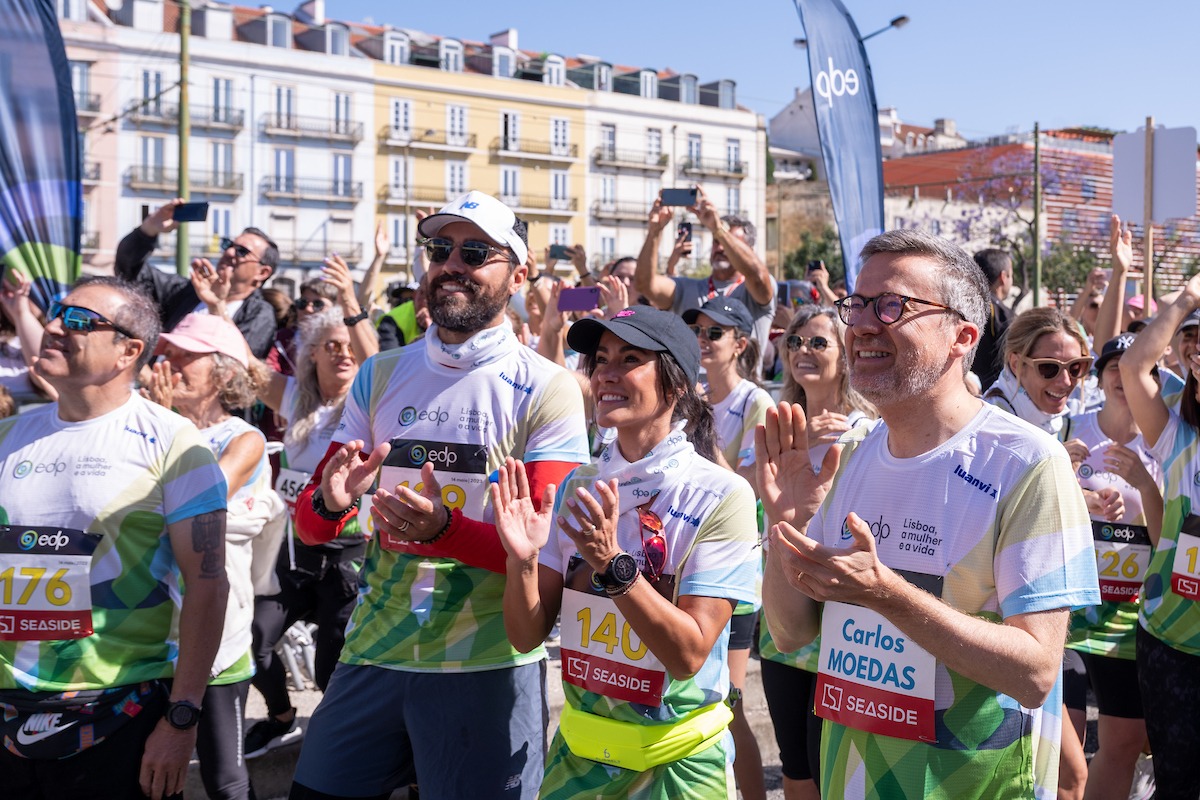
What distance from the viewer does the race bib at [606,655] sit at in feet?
10.0

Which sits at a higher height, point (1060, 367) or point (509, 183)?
point (509, 183)

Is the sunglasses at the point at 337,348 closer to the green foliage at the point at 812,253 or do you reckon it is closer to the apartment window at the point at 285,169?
the green foliage at the point at 812,253

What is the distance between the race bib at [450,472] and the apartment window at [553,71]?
2366 inches

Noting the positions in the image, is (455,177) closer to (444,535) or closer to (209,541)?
(209,541)

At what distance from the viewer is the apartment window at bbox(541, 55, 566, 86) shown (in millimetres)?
61741

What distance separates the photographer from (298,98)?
53.2m

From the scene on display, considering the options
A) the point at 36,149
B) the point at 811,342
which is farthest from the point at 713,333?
the point at 36,149

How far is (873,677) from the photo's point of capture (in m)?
2.57

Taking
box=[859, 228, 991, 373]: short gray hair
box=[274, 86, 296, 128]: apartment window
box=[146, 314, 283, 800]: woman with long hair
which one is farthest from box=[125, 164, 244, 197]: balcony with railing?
box=[859, 228, 991, 373]: short gray hair

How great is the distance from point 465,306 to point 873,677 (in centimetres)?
171

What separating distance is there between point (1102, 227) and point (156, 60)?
37.6 m

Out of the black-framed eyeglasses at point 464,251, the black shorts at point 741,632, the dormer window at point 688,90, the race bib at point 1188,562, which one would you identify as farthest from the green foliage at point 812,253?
the black-framed eyeglasses at point 464,251

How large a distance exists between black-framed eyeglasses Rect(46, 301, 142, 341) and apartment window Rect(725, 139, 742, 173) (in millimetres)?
62581

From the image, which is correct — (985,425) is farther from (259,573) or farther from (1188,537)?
(259,573)
